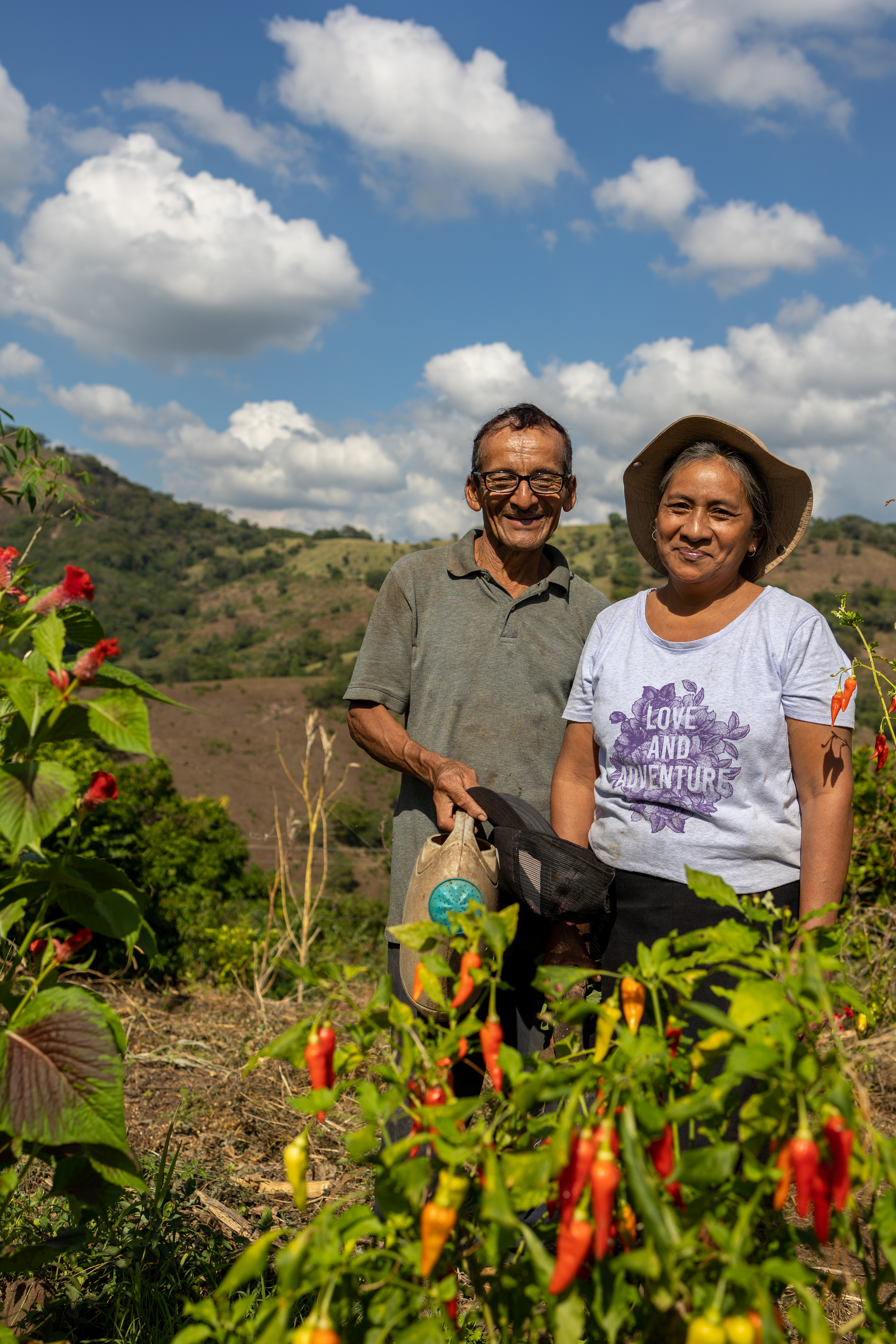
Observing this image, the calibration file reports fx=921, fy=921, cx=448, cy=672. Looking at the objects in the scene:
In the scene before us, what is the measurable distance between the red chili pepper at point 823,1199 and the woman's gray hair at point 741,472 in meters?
1.43

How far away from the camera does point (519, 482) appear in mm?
2326

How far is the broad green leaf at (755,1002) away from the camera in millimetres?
784

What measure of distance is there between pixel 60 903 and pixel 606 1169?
0.72 m

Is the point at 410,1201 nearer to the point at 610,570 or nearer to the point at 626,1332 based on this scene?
the point at 626,1332

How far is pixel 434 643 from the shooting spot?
2.37 metres

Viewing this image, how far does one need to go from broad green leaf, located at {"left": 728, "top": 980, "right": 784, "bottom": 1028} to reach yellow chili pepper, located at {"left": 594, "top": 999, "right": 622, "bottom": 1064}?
0.13 metres

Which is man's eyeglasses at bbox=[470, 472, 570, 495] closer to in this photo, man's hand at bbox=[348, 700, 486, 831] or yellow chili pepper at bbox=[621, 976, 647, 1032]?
man's hand at bbox=[348, 700, 486, 831]

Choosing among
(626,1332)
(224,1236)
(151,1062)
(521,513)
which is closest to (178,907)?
(151,1062)

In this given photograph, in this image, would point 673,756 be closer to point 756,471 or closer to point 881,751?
point 881,751

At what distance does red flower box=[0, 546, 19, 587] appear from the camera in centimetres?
120

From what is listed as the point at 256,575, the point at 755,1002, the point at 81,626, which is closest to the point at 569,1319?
the point at 755,1002

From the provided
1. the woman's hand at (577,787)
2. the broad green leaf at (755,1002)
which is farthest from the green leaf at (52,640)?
the woman's hand at (577,787)

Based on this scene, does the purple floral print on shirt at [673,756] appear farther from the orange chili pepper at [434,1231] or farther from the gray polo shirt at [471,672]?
the orange chili pepper at [434,1231]

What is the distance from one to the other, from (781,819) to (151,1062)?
127 inches
